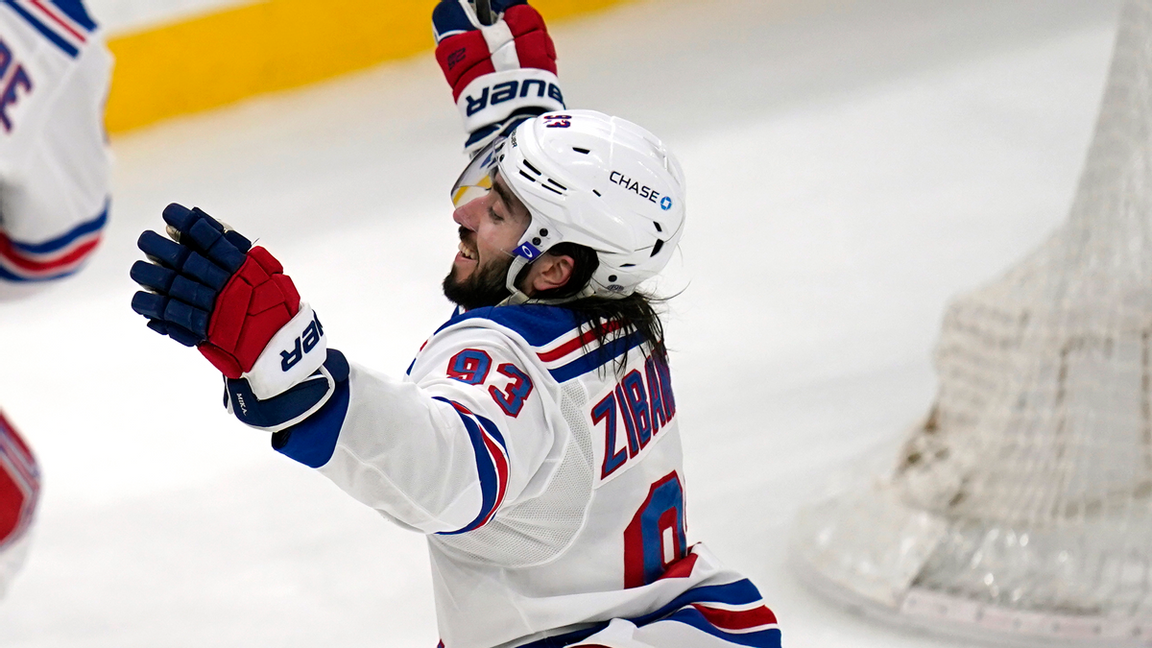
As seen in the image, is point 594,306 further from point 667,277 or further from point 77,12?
point 667,277

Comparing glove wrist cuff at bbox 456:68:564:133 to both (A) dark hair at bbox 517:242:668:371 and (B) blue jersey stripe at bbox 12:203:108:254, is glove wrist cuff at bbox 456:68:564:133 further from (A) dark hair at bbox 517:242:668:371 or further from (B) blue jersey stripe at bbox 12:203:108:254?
(B) blue jersey stripe at bbox 12:203:108:254

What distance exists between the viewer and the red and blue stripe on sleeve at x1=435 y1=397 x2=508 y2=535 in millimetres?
1588

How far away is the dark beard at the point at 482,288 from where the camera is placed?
187 centimetres

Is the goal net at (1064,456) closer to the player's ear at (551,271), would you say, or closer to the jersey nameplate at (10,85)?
the player's ear at (551,271)

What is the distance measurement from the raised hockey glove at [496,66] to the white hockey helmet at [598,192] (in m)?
0.41

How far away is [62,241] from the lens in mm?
1775

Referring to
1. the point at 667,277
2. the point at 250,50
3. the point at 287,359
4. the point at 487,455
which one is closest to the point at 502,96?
the point at 487,455

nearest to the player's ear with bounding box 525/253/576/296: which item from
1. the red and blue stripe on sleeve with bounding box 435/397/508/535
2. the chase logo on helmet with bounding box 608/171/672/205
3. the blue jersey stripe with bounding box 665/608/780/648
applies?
the chase logo on helmet with bounding box 608/171/672/205

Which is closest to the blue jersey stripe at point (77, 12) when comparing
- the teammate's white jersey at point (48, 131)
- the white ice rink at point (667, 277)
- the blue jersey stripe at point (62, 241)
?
the teammate's white jersey at point (48, 131)

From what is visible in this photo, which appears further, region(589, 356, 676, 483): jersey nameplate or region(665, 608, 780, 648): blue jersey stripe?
region(665, 608, 780, 648): blue jersey stripe

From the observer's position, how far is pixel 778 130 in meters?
5.18

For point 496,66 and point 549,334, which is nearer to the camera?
point 549,334

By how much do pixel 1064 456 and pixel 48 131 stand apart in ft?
6.38

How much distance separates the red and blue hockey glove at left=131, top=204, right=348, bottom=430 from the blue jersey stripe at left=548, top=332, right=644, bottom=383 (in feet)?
1.18
